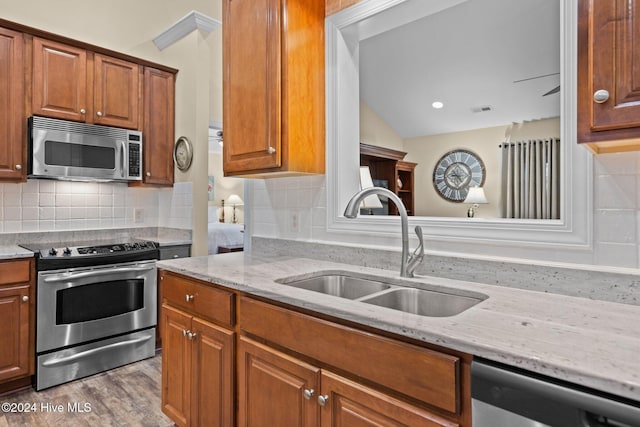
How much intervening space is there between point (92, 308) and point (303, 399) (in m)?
2.12

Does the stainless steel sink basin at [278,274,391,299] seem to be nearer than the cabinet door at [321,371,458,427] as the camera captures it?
No

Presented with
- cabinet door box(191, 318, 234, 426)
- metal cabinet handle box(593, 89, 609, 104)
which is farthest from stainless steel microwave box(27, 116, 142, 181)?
metal cabinet handle box(593, 89, 609, 104)

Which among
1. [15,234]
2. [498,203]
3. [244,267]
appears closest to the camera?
[244,267]

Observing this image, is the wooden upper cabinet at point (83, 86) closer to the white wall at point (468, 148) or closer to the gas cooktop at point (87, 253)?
the gas cooktop at point (87, 253)

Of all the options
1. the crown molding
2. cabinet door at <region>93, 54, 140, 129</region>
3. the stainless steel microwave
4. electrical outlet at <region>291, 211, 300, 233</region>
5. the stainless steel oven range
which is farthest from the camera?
the crown molding

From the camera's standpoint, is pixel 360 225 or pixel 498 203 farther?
pixel 498 203

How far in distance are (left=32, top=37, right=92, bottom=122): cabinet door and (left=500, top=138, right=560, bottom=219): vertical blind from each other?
4.68 meters

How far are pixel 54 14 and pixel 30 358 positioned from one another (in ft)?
8.87

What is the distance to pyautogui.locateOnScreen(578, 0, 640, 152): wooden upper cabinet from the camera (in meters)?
0.92

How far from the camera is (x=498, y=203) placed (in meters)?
5.39

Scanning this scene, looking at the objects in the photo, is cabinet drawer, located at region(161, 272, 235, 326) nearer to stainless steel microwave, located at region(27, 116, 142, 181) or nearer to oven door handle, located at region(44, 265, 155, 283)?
oven door handle, located at region(44, 265, 155, 283)

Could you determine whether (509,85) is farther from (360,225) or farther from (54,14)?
(54,14)

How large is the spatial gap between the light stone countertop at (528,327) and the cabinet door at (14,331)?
1750 mm

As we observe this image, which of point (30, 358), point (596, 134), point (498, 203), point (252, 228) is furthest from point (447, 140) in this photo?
point (30, 358)
